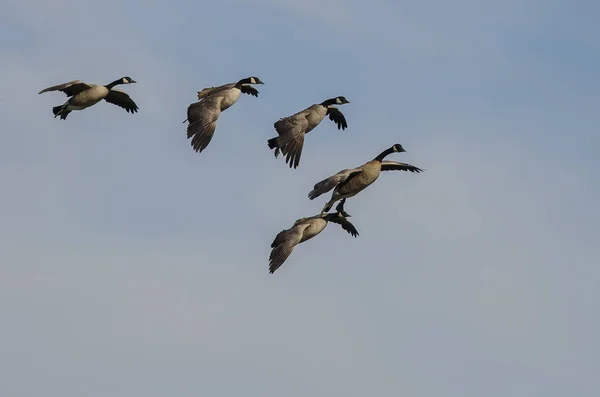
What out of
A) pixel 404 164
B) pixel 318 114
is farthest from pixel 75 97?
pixel 404 164

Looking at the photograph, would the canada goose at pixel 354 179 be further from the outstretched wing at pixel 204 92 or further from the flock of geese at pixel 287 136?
the outstretched wing at pixel 204 92

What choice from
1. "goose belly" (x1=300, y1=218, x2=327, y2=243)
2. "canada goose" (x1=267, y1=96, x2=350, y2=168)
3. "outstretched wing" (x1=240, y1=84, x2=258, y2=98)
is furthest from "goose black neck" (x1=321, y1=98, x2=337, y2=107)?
"goose belly" (x1=300, y1=218, x2=327, y2=243)

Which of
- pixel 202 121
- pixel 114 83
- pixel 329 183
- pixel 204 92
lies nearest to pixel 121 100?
pixel 114 83

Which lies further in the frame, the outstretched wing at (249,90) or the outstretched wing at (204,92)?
the outstretched wing at (249,90)

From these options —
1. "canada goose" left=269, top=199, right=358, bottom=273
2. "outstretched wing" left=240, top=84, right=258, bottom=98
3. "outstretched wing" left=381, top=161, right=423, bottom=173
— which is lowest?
"canada goose" left=269, top=199, right=358, bottom=273

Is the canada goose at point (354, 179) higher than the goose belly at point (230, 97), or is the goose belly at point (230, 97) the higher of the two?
the goose belly at point (230, 97)

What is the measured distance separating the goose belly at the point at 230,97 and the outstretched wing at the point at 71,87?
4.27 metres

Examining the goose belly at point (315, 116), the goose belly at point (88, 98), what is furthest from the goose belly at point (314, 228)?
the goose belly at point (88, 98)

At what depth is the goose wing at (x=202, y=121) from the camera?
133 ft

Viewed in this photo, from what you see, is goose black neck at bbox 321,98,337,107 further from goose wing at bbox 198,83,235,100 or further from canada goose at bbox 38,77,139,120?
canada goose at bbox 38,77,139,120

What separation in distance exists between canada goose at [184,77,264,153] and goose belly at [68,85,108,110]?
3.07 meters

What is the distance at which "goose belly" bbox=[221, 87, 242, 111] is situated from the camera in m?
42.7

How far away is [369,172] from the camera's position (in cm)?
3988

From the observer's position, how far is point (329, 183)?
1497 inches
